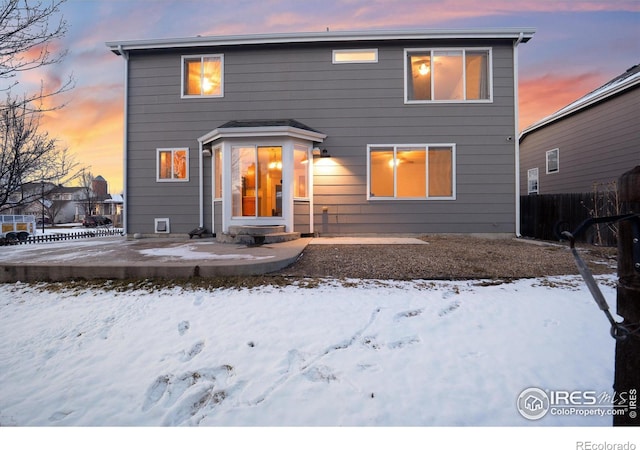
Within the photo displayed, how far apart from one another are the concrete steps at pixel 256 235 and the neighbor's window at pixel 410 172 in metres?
2.49

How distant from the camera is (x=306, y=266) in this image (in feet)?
14.7

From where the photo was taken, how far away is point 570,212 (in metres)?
8.48

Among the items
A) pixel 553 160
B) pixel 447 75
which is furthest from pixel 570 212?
pixel 553 160

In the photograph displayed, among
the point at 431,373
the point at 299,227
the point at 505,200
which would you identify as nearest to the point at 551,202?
the point at 505,200

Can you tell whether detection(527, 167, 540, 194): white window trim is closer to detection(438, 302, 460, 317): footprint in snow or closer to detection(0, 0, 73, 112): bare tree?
detection(438, 302, 460, 317): footprint in snow

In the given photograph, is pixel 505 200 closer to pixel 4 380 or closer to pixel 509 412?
pixel 509 412

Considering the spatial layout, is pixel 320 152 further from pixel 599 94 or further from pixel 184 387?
pixel 599 94

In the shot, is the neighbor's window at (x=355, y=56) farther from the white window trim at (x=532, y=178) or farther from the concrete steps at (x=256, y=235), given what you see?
the white window trim at (x=532, y=178)

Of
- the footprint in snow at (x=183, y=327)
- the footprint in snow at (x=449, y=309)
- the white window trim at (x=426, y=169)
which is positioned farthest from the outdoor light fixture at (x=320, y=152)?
the footprint in snow at (x=183, y=327)

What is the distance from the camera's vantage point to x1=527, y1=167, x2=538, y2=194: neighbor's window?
46.2 ft

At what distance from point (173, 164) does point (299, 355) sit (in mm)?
7476

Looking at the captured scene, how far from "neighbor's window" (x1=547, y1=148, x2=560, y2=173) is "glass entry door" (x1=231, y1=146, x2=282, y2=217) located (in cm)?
1133

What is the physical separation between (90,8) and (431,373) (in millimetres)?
5349

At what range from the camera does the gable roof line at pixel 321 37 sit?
7586 millimetres
